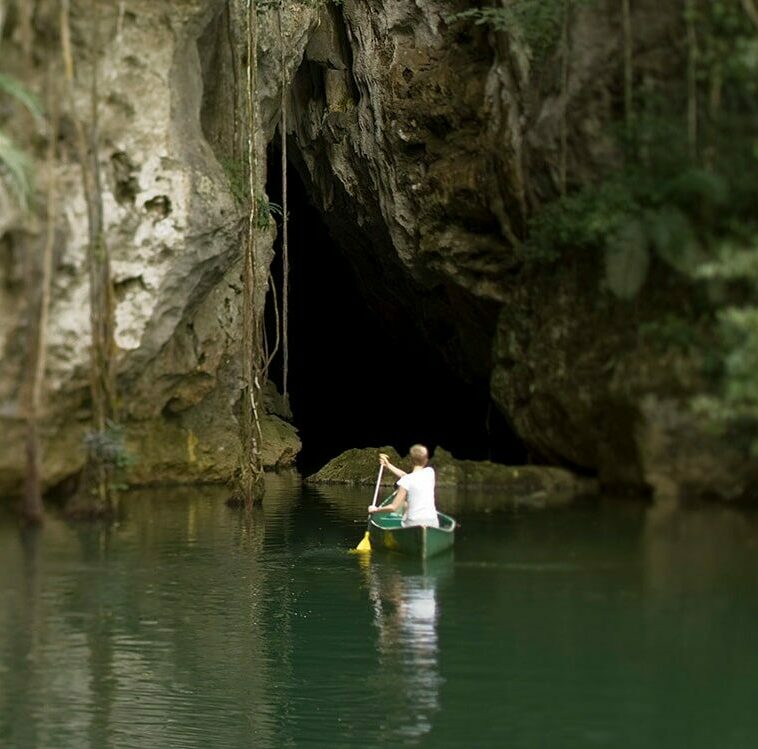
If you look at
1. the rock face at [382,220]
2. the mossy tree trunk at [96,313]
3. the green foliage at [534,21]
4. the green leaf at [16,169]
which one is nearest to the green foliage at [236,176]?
the rock face at [382,220]

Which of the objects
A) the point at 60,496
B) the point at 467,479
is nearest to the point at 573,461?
the point at 467,479

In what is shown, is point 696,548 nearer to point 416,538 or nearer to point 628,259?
point 416,538

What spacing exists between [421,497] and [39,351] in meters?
5.42

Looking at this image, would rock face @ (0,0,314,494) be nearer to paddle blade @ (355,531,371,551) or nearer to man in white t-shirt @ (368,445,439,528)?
paddle blade @ (355,531,371,551)

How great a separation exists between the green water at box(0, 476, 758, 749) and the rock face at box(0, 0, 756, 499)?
150 cm

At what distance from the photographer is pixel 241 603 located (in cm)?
1467

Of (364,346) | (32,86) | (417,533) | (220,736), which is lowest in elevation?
(220,736)

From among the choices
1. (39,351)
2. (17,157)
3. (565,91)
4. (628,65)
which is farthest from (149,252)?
(628,65)

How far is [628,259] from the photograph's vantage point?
17.0m

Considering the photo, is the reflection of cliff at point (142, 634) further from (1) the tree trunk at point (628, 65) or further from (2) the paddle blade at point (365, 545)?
(1) the tree trunk at point (628, 65)

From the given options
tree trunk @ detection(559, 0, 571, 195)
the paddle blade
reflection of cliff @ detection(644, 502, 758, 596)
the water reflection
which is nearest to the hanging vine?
the paddle blade

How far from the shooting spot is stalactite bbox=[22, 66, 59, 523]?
15922 millimetres

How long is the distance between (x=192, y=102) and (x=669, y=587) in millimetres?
10256

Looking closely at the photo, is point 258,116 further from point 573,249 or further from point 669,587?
point 669,587
